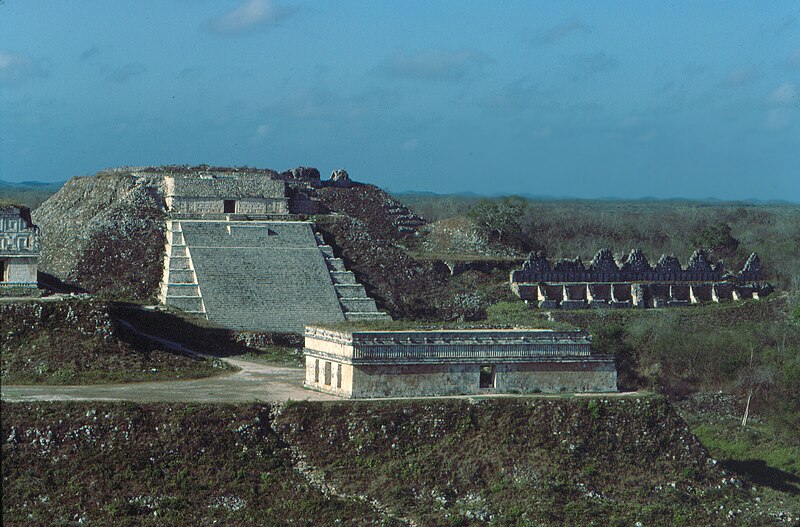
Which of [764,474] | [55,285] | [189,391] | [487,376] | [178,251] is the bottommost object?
[764,474]

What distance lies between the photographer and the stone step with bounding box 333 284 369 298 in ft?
175

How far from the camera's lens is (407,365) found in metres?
37.3

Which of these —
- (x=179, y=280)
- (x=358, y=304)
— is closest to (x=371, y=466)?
(x=358, y=304)

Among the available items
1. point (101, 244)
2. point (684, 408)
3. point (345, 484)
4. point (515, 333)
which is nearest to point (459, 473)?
point (345, 484)

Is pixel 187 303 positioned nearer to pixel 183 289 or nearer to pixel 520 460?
pixel 183 289

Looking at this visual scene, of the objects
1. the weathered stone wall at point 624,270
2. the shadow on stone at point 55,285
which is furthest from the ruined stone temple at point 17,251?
the weathered stone wall at point 624,270

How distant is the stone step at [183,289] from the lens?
50.9m

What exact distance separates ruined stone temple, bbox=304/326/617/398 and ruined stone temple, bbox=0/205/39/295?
10366 mm

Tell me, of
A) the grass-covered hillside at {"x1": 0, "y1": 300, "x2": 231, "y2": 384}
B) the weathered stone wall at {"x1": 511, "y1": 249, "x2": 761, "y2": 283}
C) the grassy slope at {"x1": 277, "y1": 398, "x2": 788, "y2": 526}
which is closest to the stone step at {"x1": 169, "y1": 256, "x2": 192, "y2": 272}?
the grass-covered hillside at {"x1": 0, "y1": 300, "x2": 231, "y2": 384}

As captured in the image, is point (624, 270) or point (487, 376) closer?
point (487, 376)

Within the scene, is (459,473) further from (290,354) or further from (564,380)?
(290,354)

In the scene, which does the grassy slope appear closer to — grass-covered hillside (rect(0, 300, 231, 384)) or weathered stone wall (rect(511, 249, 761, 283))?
grass-covered hillside (rect(0, 300, 231, 384))

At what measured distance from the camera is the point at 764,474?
4147 cm

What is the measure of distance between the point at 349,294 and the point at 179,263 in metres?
5.82
